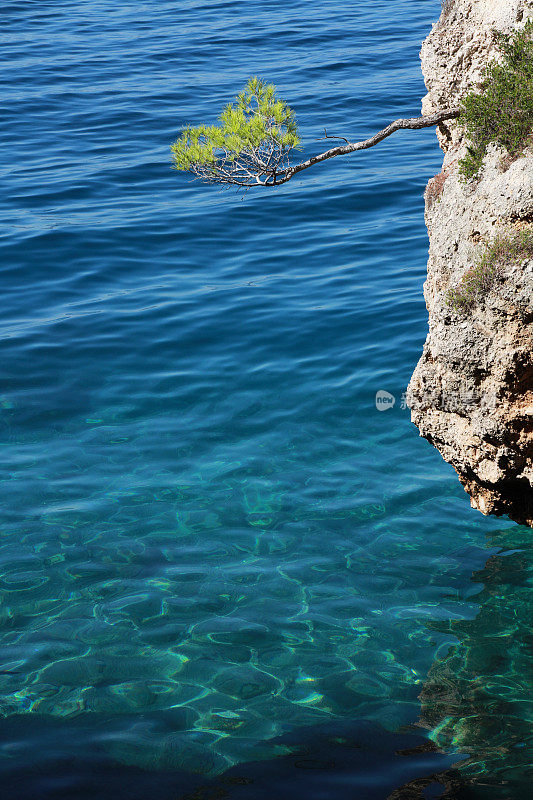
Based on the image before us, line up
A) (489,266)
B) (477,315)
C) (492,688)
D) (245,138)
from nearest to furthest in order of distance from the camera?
1. (489,266)
2. (477,315)
3. (492,688)
4. (245,138)

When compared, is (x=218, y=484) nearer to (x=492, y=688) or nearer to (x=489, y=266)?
(x=492, y=688)

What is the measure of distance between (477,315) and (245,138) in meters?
2.28

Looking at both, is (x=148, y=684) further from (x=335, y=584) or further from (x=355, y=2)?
(x=355, y=2)

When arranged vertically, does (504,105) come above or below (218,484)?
above

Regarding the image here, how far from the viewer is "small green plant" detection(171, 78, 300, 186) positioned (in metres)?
6.56

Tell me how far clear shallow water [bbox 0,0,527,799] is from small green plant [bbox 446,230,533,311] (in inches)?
112

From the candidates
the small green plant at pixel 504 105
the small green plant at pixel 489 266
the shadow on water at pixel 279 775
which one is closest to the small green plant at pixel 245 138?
the small green plant at pixel 504 105

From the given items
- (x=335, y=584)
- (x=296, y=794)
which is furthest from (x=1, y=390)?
(x=296, y=794)

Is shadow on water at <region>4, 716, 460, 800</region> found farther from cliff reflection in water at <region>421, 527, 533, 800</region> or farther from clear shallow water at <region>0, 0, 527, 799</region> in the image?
cliff reflection in water at <region>421, 527, 533, 800</region>

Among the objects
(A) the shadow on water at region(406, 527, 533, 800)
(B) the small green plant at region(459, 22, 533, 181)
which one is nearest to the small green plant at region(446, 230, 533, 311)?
(B) the small green plant at region(459, 22, 533, 181)

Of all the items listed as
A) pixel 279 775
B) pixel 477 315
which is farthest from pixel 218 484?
pixel 477 315

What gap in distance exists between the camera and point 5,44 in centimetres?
2608

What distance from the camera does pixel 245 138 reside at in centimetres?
662

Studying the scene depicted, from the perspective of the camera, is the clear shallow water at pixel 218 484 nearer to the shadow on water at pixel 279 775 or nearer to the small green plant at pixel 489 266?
the shadow on water at pixel 279 775
